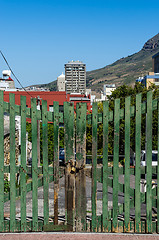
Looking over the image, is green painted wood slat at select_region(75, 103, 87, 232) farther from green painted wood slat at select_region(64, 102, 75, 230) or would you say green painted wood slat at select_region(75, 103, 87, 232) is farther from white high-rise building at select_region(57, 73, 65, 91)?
white high-rise building at select_region(57, 73, 65, 91)

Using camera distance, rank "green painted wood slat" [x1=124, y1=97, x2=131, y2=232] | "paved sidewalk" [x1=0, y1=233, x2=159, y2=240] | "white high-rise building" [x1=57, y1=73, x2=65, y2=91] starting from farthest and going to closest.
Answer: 1. "white high-rise building" [x1=57, y1=73, x2=65, y2=91]
2. "green painted wood slat" [x1=124, y1=97, x2=131, y2=232]
3. "paved sidewalk" [x1=0, y1=233, x2=159, y2=240]

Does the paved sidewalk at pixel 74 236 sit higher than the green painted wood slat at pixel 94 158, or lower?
lower

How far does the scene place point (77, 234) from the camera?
564 centimetres

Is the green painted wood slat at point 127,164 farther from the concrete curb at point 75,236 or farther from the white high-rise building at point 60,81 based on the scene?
the white high-rise building at point 60,81

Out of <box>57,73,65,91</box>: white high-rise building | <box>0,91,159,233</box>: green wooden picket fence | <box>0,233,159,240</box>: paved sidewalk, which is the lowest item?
<box>0,233,159,240</box>: paved sidewalk

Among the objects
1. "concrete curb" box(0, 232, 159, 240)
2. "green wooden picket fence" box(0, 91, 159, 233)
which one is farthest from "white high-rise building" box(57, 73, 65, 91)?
"concrete curb" box(0, 232, 159, 240)

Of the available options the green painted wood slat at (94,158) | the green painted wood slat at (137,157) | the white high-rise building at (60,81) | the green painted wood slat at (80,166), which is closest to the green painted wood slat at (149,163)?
the green painted wood slat at (137,157)

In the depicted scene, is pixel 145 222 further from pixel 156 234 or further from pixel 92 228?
pixel 92 228

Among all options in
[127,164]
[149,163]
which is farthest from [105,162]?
[149,163]

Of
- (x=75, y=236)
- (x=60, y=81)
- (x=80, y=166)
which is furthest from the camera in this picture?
(x=60, y=81)

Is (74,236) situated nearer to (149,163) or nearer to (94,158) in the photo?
(94,158)

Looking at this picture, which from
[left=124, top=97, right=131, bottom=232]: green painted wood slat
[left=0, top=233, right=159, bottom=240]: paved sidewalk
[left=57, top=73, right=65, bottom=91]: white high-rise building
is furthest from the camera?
[left=57, top=73, right=65, bottom=91]: white high-rise building

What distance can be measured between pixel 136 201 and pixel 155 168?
650 mm

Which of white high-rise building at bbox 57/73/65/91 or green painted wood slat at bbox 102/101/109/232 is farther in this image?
white high-rise building at bbox 57/73/65/91
